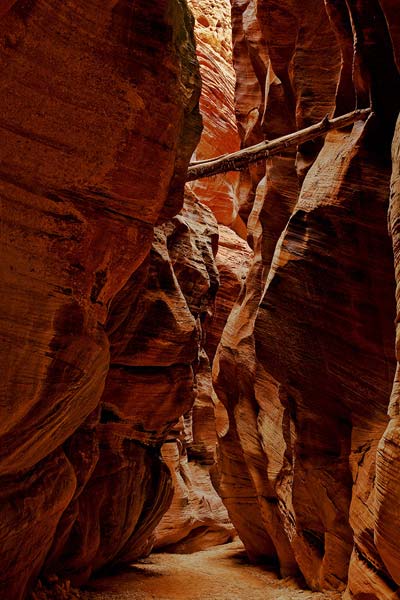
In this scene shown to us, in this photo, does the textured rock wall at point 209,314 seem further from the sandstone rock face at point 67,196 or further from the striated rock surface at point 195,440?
the sandstone rock face at point 67,196

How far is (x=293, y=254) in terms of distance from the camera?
959 centimetres

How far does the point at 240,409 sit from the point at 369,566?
→ 279 inches

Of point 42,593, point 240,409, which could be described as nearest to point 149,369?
point 240,409

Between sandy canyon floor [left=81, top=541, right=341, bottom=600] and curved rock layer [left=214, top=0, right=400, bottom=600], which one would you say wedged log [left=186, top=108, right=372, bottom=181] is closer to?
curved rock layer [left=214, top=0, right=400, bottom=600]

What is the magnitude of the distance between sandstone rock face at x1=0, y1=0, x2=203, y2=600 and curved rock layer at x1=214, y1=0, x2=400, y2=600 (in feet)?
7.87

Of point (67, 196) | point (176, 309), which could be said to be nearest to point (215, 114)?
point (176, 309)

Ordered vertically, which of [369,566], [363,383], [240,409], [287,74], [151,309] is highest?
[287,74]

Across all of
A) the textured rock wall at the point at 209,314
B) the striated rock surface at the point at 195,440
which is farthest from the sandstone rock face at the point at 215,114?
the striated rock surface at the point at 195,440

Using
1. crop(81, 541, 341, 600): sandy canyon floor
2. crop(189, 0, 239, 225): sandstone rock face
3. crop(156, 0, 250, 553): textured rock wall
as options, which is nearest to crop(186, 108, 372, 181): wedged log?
crop(156, 0, 250, 553): textured rock wall

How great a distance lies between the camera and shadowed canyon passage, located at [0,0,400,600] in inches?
257

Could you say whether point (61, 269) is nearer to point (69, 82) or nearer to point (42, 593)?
point (69, 82)

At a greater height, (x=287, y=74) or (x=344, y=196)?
(x=287, y=74)

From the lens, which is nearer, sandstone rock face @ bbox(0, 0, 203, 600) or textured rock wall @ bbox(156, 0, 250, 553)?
sandstone rock face @ bbox(0, 0, 203, 600)

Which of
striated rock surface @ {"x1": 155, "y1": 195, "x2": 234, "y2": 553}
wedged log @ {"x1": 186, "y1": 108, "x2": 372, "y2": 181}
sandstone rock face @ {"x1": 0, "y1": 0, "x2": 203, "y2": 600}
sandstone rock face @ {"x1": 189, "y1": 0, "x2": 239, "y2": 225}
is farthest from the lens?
sandstone rock face @ {"x1": 189, "y1": 0, "x2": 239, "y2": 225}
